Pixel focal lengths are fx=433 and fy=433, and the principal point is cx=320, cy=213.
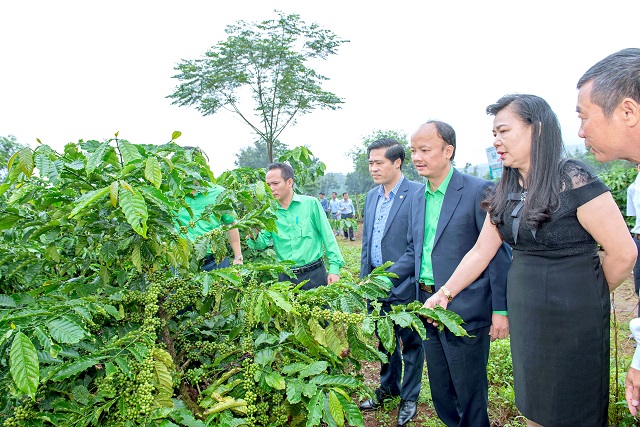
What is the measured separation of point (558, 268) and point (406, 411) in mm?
1764

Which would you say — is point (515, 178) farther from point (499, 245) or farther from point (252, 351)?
point (252, 351)

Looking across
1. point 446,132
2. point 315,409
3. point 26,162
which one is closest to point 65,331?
point 26,162

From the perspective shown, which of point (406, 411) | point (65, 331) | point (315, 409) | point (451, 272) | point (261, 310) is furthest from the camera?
point (406, 411)

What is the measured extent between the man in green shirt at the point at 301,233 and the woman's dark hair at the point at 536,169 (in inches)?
75.6

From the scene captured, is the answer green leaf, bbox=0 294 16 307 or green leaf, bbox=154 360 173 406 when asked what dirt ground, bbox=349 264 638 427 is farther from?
green leaf, bbox=0 294 16 307

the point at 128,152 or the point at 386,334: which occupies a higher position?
the point at 128,152

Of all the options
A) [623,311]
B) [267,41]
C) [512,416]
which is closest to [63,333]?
[512,416]

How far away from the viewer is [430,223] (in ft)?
8.27

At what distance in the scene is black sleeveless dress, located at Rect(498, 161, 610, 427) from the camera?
1.65 m

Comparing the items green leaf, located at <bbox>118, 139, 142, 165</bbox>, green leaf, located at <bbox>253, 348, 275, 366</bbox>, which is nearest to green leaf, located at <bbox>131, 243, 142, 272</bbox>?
green leaf, located at <bbox>118, 139, 142, 165</bbox>

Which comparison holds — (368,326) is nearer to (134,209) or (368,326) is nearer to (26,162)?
(134,209)

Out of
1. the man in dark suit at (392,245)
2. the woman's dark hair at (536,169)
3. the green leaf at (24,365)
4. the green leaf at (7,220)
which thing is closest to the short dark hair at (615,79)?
the woman's dark hair at (536,169)

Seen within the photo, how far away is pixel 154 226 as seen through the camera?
163 centimetres

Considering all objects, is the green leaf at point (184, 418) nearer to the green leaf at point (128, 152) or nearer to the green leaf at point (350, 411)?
the green leaf at point (350, 411)
